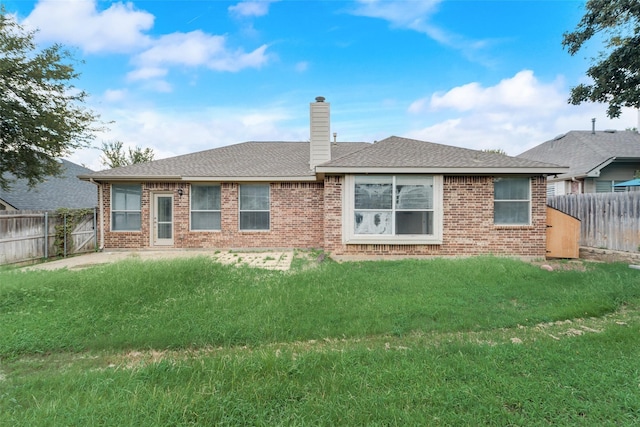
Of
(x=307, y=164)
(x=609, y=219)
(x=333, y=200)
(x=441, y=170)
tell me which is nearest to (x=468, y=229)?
(x=441, y=170)

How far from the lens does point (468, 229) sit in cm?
881

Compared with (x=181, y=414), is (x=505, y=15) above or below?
above

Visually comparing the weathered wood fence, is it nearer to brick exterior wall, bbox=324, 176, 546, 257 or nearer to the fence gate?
brick exterior wall, bbox=324, 176, 546, 257

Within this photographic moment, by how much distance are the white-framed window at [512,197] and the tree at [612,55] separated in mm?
3798

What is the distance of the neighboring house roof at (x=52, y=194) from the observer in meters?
14.5

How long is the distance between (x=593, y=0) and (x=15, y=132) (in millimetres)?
19362

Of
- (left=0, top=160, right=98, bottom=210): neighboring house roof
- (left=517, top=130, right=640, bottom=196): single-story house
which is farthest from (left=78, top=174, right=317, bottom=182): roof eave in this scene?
(left=517, top=130, right=640, bottom=196): single-story house

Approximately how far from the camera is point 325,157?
10.6m

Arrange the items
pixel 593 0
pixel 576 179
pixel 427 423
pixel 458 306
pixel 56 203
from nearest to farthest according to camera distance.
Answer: pixel 427 423 < pixel 458 306 < pixel 593 0 < pixel 576 179 < pixel 56 203

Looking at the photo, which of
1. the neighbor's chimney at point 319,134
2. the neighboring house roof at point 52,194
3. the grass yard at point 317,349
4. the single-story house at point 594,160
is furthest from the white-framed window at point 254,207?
the single-story house at point 594,160

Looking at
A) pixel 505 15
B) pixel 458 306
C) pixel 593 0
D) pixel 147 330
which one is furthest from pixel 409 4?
pixel 147 330

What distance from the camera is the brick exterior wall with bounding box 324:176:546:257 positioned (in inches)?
345

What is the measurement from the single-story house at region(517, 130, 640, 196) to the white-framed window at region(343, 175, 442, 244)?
735 cm

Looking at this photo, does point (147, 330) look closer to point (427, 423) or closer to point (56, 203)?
point (427, 423)
